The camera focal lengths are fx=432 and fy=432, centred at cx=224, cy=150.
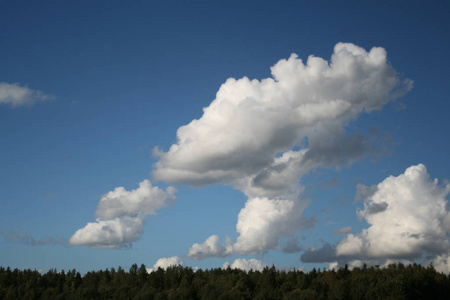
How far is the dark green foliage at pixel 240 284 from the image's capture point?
86.0 meters

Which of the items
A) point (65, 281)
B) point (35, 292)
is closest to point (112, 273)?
point (65, 281)

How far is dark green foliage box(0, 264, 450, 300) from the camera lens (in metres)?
86.0

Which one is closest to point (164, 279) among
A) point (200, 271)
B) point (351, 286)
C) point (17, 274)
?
point (200, 271)

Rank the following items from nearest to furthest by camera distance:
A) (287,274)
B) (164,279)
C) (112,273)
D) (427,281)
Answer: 1. (427,281)
2. (287,274)
3. (164,279)
4. (112,273)

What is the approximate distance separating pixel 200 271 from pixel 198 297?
3678 centimetres

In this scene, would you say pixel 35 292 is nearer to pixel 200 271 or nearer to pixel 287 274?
pixel 200 271

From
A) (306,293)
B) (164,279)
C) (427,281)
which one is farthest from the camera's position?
(164,279)

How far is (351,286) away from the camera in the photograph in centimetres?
8831

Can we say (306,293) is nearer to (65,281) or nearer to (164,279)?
(164,279)

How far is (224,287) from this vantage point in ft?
330

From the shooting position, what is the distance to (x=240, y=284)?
104m

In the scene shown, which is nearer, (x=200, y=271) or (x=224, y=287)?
(x=224, y=287)

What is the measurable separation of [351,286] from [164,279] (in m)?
59.3

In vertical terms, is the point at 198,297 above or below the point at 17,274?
below
